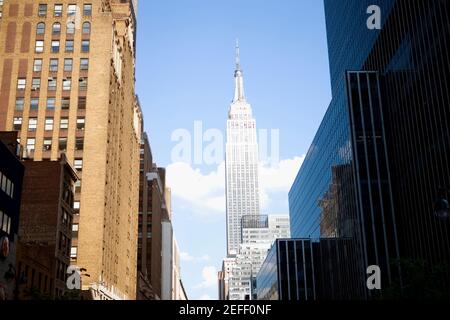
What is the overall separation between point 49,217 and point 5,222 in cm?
1896

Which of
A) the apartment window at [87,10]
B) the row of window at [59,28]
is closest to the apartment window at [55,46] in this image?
the row of window at [59,28]

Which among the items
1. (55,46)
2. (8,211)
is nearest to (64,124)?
(55,46)

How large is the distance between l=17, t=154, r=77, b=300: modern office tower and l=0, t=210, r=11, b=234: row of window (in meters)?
11.6

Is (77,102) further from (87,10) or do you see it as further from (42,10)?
(42,10)

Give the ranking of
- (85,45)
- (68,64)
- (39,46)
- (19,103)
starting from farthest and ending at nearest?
(85,45) → (39,46) → (68,64) → (19,103)

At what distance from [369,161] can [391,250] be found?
12.7m

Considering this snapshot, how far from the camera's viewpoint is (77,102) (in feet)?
299

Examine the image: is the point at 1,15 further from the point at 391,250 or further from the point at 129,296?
the point at 391,250

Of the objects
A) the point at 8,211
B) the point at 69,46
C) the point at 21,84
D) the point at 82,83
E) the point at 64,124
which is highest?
the point at 69,46

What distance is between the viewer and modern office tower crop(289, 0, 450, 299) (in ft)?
201

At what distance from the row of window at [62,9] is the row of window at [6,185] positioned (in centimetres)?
5203

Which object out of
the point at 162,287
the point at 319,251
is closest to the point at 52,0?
the point at 319,251

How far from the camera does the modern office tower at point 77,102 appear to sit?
85.9 metres
